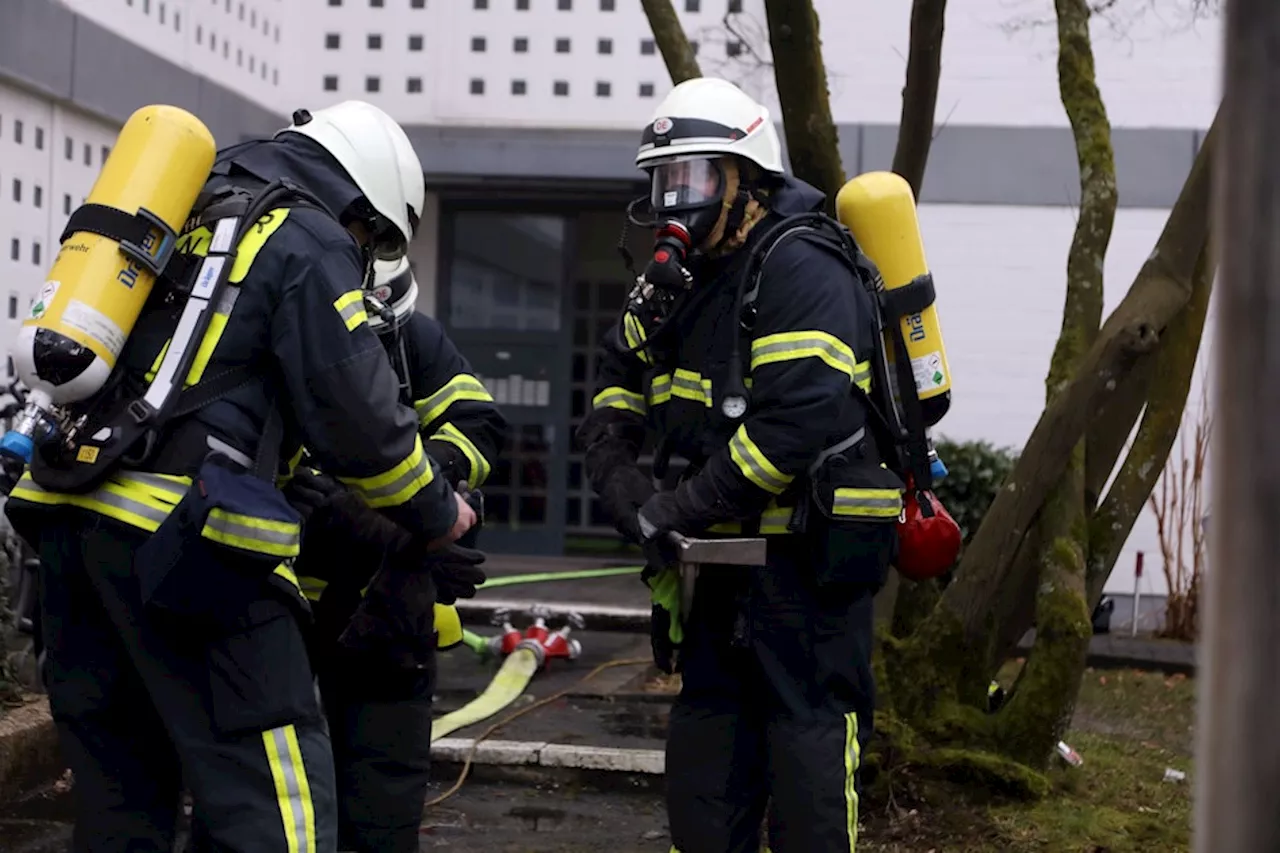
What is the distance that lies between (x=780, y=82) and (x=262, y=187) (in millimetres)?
2416

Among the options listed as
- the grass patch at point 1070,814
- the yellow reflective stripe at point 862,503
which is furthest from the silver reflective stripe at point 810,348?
the grass patch at point 1070,814

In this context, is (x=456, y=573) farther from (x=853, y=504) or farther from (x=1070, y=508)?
(x=1070, y=508)

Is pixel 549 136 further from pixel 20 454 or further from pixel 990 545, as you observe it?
pixel 20 454

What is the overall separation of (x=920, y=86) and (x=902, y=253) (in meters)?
1.51

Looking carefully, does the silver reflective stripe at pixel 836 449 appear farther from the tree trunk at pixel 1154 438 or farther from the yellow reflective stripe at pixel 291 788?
the tree trunk at pixel 1154 438

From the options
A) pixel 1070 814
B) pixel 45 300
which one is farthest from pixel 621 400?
pixel 1070 814

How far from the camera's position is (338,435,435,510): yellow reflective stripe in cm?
322

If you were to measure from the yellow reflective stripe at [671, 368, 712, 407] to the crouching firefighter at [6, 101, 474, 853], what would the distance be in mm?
939

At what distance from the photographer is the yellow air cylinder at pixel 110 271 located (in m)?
2.92

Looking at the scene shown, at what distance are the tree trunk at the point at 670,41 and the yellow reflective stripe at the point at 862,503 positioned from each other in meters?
2.53

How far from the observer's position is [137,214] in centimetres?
301

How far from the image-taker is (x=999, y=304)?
10727 millimetres

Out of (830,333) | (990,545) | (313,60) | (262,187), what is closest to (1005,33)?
(313,60)

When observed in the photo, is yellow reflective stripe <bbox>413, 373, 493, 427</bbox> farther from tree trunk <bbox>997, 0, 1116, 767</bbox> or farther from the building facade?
the building facade
